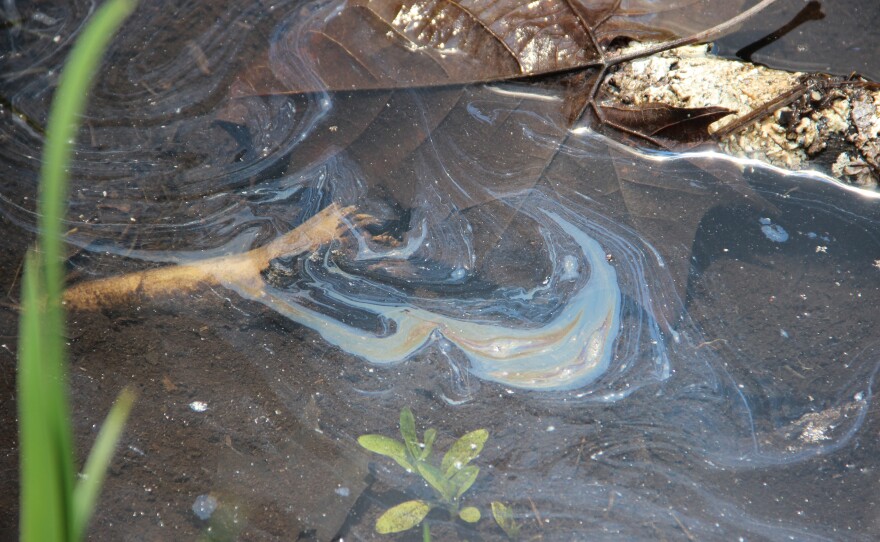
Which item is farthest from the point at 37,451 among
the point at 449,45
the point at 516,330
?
the point at 449,45

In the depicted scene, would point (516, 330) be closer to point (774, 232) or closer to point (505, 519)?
point (505, 519)

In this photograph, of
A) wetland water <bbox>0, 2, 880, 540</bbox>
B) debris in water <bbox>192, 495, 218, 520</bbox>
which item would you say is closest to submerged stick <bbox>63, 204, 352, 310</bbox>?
wetland water <bbox>0, 2, 880, 540</bbox>

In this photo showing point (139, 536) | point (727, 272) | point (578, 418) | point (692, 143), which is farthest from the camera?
point (692, 143)

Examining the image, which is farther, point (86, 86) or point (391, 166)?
point (86, 86)

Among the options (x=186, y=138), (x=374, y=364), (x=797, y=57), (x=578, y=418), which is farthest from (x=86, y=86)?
(x=797, y=57)

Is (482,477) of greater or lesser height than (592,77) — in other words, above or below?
below

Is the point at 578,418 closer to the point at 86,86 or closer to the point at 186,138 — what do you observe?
the point at 186,138

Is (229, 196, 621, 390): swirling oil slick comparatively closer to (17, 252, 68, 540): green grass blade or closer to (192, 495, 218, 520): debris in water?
(192, 495, 218, 520): debris in water

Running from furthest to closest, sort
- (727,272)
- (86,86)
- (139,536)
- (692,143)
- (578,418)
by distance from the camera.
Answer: (86,86)
(692,143)
(727,272)
(578,418)
(139,536)
